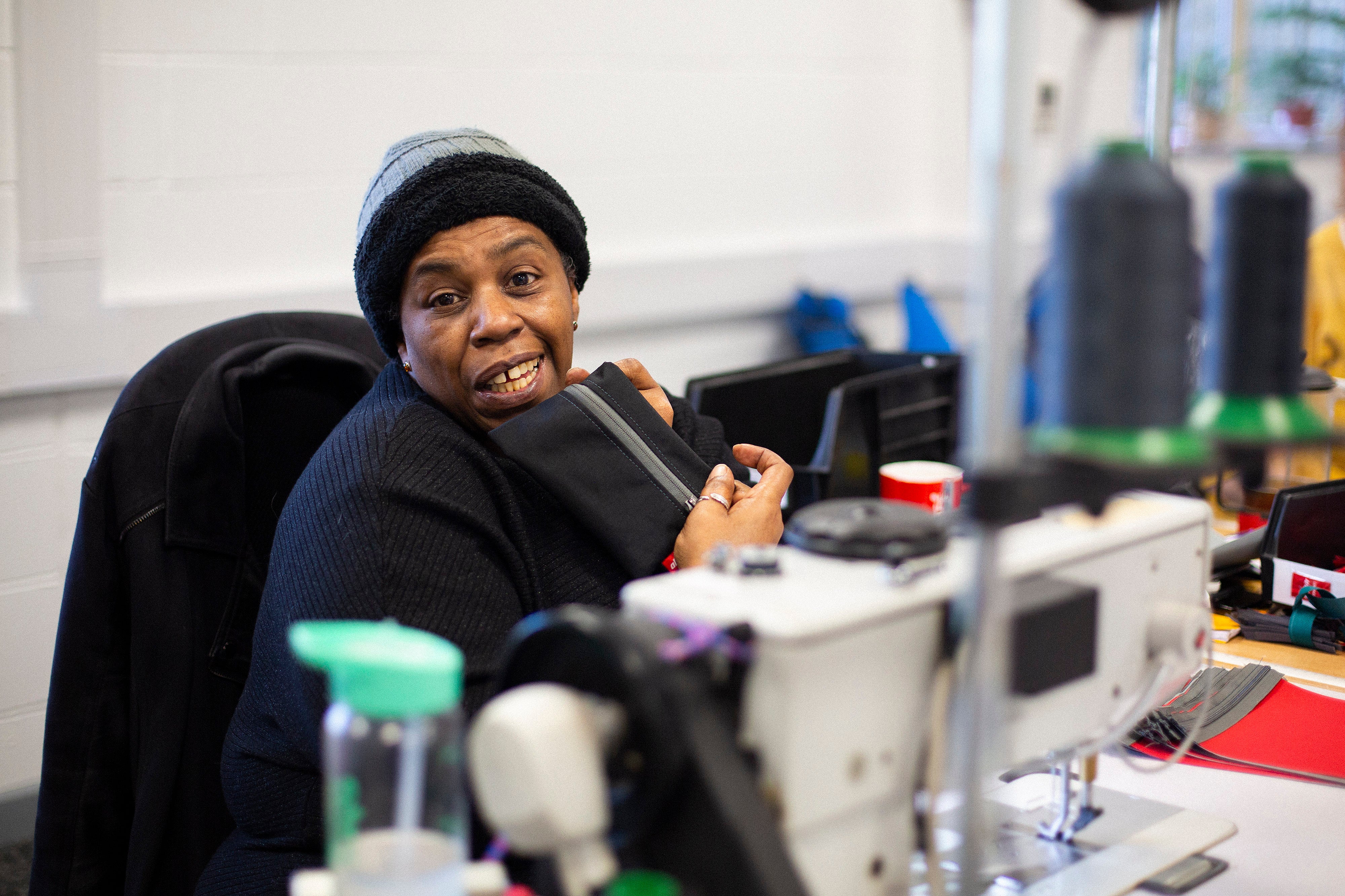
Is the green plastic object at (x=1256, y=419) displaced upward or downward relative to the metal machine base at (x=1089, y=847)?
upward

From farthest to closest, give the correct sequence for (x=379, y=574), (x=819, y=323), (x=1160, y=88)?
(x=819, y=323), (x=379, y=574), (x=1160, y=88)

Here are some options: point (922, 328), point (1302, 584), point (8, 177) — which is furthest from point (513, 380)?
point (922, 328)

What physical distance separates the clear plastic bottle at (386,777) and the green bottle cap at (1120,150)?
18.8 inches

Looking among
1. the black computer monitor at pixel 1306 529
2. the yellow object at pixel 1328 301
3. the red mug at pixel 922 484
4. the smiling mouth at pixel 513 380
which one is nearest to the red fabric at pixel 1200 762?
the red mug at pixel 922 484

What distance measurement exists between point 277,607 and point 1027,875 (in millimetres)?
787

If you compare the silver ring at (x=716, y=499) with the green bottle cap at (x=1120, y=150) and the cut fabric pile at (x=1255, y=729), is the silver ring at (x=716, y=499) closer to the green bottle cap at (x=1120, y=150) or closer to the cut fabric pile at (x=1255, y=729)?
the cut fabric pile at (x=1255, y=729)

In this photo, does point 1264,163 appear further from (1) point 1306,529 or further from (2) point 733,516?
(1) point 1306,529

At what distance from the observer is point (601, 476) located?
137cm

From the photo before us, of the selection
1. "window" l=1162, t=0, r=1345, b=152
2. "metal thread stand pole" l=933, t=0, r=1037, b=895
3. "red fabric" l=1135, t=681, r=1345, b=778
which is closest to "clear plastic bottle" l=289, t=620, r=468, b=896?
"metal thread stand pole" l=933, t=0, r=1037, b=895

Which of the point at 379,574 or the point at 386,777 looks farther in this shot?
the point at 379,574

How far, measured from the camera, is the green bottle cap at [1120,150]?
712mm

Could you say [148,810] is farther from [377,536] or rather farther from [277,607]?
[377,536]

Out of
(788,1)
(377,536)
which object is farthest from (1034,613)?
(788,1)

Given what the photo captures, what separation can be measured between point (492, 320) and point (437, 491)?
0.25 m
